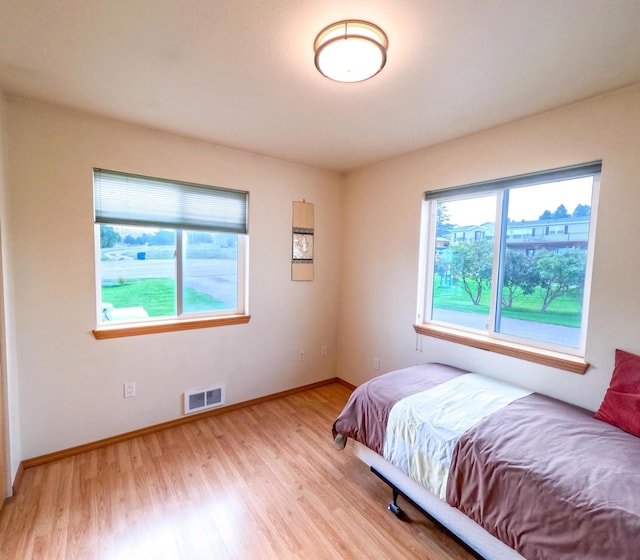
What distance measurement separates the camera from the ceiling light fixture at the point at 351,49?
1.29 meters

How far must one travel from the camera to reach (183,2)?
1.20 m

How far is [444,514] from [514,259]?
1.74m

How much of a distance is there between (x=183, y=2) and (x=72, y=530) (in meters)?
2.55

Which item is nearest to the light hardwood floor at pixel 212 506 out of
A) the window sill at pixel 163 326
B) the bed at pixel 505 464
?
the bed at pixel 505 464

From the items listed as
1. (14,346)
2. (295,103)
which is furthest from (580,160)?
(14,346)

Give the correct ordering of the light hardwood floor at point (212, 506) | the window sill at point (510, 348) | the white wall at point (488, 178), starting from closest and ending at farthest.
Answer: the light hardwood floor at point (212, 506) < the white wall at point (488, 178) < the window sill at point (510, 348)

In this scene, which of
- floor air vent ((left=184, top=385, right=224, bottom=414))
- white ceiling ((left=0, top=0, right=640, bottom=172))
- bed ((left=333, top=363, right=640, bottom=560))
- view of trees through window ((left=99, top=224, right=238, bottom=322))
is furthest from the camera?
floor air vent ((left=184, top=385, right=224, bottom=414))

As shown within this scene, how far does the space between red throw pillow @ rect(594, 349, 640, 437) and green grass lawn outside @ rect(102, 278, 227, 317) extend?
292 cm

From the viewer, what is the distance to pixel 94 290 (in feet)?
7.34

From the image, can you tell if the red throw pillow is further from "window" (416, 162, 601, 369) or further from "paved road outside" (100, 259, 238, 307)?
"paved road outside" (100, 259, 238, 307)

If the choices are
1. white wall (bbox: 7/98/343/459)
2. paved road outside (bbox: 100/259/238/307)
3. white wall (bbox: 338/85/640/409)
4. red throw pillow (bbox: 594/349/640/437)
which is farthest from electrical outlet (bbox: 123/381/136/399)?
red throw pillow (bbox: 594/349/640/437)

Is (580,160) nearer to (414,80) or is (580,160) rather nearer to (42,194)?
(414,80)

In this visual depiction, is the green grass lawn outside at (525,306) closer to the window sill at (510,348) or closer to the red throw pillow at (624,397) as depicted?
the window sill at (510,348)

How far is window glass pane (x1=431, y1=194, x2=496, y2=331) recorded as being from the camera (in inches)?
96.7
